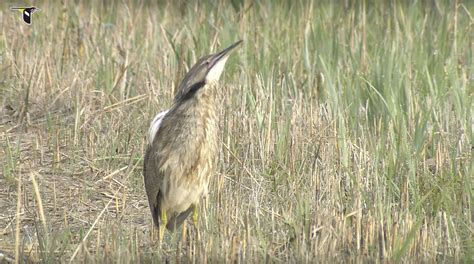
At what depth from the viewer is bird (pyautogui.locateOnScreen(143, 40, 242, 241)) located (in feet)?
20.4

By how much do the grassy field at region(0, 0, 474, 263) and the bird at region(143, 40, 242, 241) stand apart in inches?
5.6

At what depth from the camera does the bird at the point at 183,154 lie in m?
6.22

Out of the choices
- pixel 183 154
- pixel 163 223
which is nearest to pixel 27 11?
pixel 183 154

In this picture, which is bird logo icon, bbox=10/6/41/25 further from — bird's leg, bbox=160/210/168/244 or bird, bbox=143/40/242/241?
bird's leg, bbox=160/210/168/244

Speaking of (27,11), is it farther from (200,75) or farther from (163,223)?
(163,223)

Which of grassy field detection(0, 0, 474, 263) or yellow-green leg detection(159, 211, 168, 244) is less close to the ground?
grassy field detection(0, 0, 474, 263)

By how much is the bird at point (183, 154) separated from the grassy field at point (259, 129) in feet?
0.47

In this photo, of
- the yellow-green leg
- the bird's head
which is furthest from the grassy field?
the bird's head

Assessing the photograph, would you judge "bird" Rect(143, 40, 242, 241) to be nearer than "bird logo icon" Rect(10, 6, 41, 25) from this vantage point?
Yes

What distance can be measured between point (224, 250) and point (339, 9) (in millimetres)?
4734

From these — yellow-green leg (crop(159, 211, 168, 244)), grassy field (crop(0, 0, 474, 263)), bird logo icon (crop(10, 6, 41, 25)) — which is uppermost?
bird logo icon (crop(10, 6, 41, 25))

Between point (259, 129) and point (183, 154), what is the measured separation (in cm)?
110

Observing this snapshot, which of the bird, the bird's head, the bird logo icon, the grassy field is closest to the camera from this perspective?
the grassy field

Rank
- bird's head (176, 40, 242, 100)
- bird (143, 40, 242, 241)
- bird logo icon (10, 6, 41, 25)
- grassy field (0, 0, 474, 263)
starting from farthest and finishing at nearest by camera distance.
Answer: bird logo icon (10, 6, 41, 25)
bird's head (176, 40, 242, 100)
bird (143, 40, 242, 241)
grassy field (0, 0, 474, 263)
